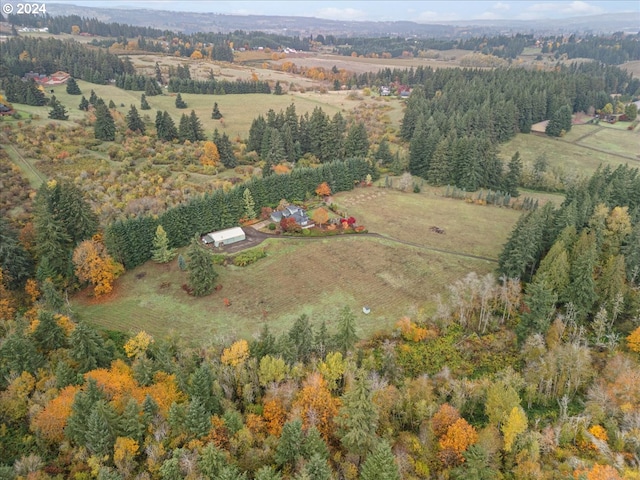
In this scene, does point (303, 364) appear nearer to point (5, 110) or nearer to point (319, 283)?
point (319, 283)

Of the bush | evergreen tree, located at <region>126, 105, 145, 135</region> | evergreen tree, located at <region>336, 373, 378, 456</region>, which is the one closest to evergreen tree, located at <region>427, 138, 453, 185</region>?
the bush

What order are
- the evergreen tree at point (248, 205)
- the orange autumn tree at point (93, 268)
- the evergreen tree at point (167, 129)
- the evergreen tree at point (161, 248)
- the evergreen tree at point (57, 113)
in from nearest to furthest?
the orange autumn tree at point (93, 268) < the evergreen tree at point (161, 248) < the evergreen tree at point (248, 205) < the evergreen tree at point (57, 113) < the evergreen tree at point (167, 129)

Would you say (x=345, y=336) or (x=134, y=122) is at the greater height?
(x=134, y=122)

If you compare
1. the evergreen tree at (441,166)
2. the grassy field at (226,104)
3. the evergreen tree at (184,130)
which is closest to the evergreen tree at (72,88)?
the grassy field at (226,104)

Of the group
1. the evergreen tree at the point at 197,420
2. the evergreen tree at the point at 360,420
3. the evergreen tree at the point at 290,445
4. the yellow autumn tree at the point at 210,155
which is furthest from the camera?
the yellow autumn tree at the point at 210,155

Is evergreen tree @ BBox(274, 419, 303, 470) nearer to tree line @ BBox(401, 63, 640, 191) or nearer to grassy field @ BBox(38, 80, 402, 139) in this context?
tree line @ BBox(401, 63, 640, 191)

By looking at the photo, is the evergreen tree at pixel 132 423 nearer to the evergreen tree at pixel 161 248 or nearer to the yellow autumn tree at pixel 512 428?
the yellow autumn tree at pixel 512 428

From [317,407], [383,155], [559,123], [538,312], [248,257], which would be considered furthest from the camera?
[559,123]

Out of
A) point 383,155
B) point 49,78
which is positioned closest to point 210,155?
point 383,155
